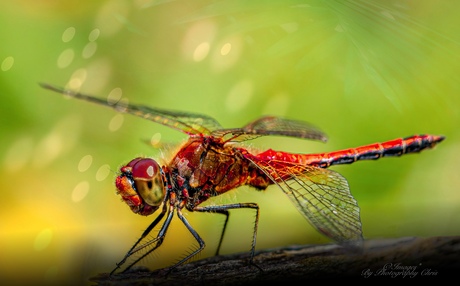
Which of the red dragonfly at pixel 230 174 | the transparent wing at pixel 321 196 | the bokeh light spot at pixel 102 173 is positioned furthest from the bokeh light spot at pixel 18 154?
the transparent wing at pixel 321 196

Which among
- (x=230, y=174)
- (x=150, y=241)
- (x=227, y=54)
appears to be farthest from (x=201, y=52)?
(x=150, y=241)

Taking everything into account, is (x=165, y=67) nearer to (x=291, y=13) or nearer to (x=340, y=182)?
(x=291, y=13)

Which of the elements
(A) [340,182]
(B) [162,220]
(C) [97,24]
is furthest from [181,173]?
(C) [97,24]

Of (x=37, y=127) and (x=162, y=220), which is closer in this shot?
(x=162, y=220)

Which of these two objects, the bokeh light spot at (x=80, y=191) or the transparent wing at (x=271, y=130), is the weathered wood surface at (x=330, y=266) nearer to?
the transparent wing at (x=271, y=130)

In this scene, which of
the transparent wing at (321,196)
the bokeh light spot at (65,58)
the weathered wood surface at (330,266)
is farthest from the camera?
the bokeh light spot at (65,58)

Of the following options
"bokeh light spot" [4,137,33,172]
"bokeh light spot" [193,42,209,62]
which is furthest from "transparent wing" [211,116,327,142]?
"bokeh light spot" [4,137,33,172]

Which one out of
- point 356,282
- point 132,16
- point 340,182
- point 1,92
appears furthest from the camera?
point 132,16
